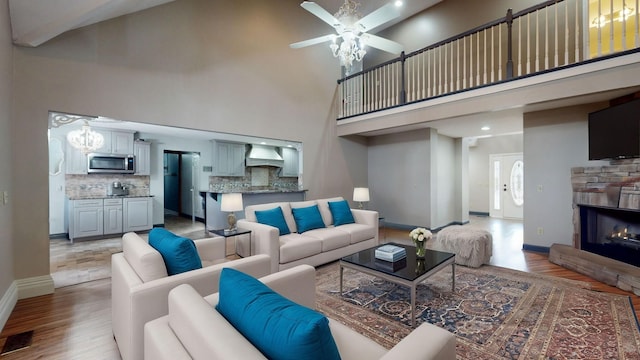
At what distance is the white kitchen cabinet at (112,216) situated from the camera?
223 inches

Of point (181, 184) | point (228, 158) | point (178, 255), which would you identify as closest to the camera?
point (178, 255)

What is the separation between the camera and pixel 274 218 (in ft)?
12.2

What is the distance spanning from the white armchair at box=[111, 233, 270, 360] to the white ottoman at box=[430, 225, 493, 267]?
2.88 metres

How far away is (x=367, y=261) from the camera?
281 cm

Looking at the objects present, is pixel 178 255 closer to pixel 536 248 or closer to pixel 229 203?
pixel 229 203

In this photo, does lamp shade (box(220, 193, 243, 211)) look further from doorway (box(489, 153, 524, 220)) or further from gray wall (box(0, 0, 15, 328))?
doorway (box(489, 153, 524, 220))

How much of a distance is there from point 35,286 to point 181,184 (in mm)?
6234

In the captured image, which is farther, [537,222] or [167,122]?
[537,222]

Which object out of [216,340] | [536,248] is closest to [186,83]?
[216,340]

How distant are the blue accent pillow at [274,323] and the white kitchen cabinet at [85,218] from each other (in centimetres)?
596

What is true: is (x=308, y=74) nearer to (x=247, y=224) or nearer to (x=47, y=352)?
(x=247, y=224)

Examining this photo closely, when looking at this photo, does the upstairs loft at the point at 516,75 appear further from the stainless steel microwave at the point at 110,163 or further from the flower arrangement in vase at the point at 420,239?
the stainless steel microwave at the point at 110,163

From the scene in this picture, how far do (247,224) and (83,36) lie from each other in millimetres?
3085

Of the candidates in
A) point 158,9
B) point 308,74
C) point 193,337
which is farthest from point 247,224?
point 308,74
